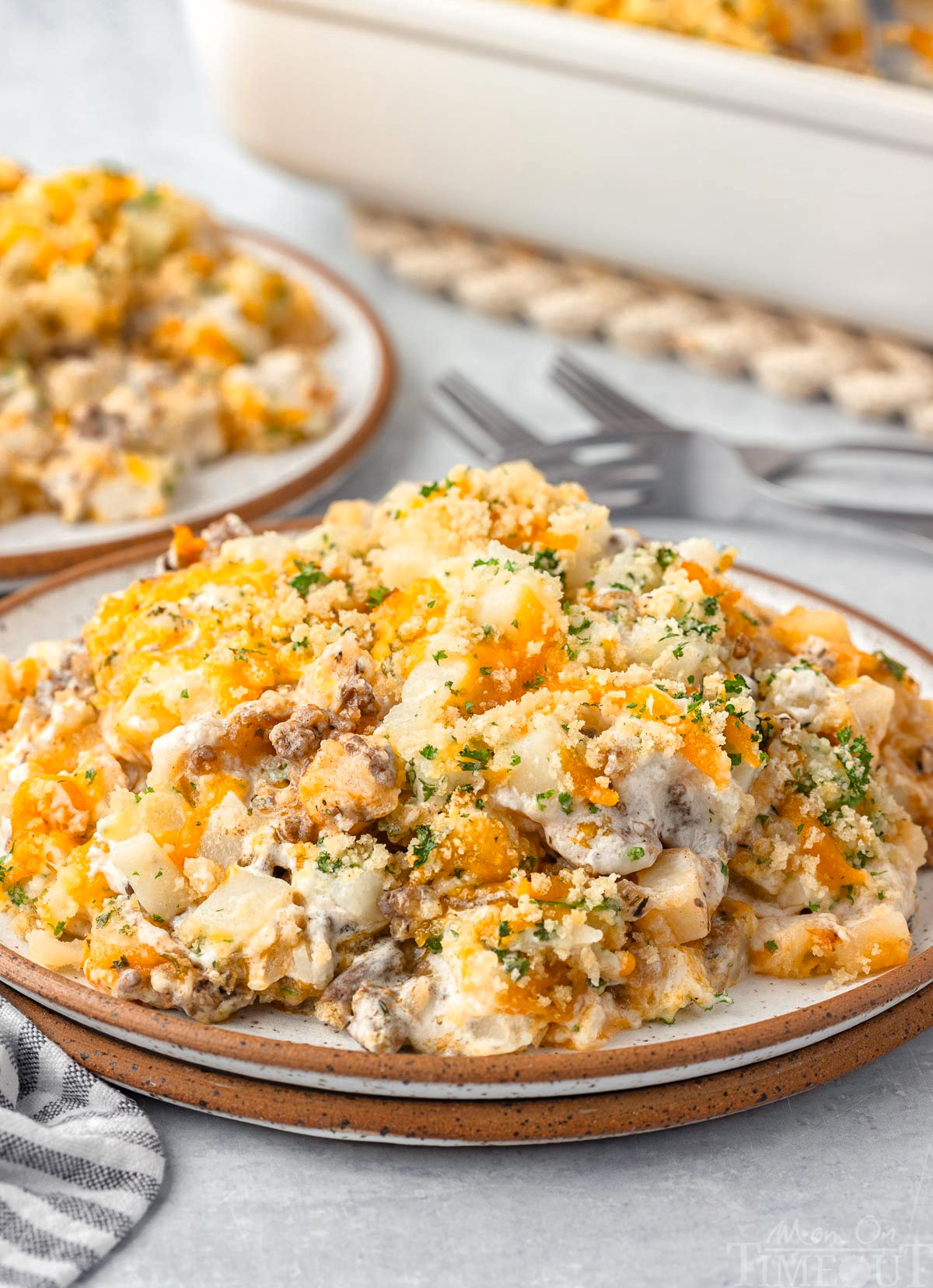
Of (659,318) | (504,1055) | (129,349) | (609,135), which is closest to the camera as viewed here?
(504,1055)

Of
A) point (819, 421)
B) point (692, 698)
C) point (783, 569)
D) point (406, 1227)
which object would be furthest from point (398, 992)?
point (819, 421)

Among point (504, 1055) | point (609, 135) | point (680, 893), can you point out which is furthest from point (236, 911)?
point (609, 135)

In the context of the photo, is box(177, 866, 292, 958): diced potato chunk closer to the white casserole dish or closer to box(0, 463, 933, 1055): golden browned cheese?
box(0, 463, 933, 1055): golden browned cheese

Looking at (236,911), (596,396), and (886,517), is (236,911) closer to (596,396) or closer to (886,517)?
(886,517)

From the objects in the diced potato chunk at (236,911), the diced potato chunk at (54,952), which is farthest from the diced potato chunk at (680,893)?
the diced potato chunk at (54,952)

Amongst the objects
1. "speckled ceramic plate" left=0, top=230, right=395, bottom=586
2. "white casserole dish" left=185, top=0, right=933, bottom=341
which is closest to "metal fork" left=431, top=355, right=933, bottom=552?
"speckled ceramic plate" left=0, top=230, right=395, bottom=586

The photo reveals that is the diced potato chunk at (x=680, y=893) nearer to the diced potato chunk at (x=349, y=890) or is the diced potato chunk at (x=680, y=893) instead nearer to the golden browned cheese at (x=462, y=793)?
the golden browned cheese at (x=462, y=793)
